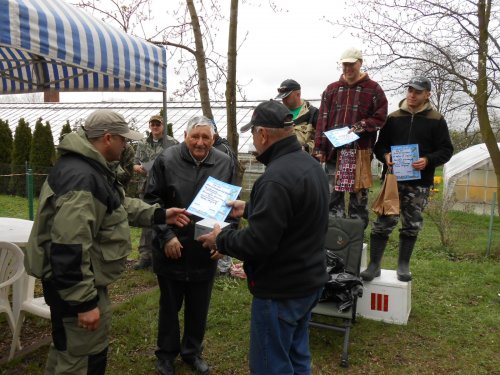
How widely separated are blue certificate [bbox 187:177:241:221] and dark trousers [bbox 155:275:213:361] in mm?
694

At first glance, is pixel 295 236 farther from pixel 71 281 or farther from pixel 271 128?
pixel 71 281

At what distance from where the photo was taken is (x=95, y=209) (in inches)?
91.0

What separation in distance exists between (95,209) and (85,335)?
2.23ft

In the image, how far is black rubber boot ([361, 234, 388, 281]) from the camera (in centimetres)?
448

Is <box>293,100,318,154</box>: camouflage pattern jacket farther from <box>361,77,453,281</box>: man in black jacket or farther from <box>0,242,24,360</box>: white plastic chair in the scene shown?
<box>0,242,24,360</box>: white plastic chair

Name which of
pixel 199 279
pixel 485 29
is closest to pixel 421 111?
pixel 199 279

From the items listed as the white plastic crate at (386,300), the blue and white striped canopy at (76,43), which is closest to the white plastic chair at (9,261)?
the blue and white striped canopy at (76,43)

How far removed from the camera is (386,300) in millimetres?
4449

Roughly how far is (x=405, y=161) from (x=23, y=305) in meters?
3.52

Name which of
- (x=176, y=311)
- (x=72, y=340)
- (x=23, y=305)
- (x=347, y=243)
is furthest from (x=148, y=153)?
(x=72, y=340)

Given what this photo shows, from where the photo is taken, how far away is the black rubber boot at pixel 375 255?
4480 mm

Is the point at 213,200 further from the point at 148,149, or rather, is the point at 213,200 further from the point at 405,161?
the point at 148,149

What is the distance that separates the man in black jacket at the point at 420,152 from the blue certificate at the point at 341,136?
0.47 metres

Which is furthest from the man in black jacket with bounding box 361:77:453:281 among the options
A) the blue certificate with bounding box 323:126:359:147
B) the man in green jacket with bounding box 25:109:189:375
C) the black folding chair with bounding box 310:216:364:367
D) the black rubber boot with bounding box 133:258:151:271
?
the black rubber boot with bounding box 133:258:151:271
